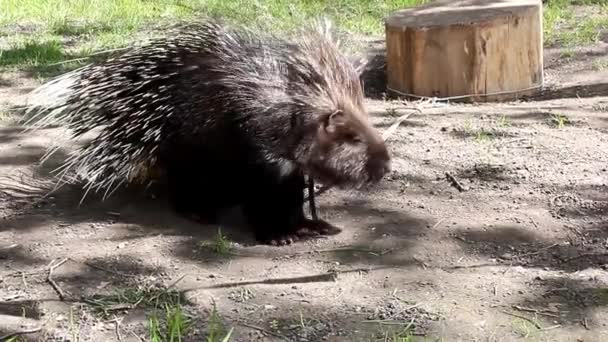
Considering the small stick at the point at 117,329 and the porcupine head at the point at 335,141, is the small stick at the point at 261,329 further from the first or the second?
the porcupine head at the point at 335,141

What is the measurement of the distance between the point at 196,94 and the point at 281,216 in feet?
1.68

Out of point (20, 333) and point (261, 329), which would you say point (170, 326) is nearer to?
point (261, 329)

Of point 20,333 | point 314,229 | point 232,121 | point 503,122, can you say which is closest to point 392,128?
point 503,122

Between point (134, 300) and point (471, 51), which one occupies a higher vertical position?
point (471, 51)

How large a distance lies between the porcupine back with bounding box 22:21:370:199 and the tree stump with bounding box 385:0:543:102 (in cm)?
147

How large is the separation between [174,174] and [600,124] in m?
1.98

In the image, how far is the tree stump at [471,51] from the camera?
457 cm

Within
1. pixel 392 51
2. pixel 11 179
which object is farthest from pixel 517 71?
pixel 11 179

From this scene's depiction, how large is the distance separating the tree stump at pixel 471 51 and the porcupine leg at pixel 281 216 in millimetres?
1812

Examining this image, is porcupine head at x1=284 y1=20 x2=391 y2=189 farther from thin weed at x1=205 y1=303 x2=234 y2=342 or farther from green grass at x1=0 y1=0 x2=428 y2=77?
green grass at x1=0 y1=0 x2=428 y2=77

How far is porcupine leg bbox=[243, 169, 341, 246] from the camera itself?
2.99 m

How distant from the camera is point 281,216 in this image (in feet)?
9.82

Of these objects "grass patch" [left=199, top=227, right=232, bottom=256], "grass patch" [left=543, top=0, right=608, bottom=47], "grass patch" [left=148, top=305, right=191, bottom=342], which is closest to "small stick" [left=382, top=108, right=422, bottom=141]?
"grass patch" [left=199, top=227, right=232, bottom=256]

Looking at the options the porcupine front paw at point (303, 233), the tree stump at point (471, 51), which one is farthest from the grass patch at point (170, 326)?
the tree stump at point (471, 51)
